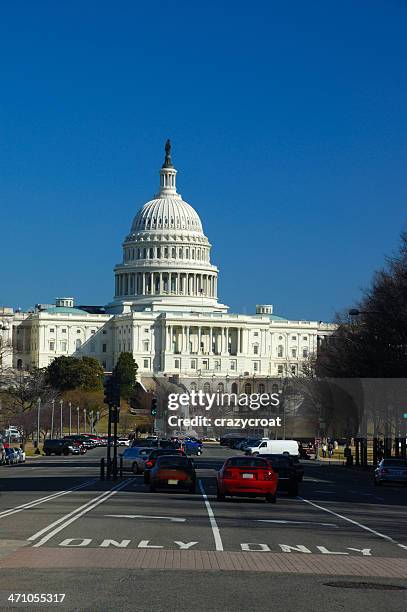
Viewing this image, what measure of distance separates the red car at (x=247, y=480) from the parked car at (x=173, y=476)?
4834mm

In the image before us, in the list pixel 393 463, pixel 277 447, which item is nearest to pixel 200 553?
pixel 393 463

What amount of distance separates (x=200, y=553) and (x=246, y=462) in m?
18.5

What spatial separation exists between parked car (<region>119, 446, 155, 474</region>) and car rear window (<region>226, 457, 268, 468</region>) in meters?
24.3

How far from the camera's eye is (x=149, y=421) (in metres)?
178

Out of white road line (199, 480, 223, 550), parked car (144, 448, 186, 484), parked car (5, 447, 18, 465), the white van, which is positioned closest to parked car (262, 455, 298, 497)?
white road line (199, 480, 223, 550)

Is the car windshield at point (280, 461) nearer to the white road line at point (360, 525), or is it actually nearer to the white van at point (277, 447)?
the white road line at point (360, 525)

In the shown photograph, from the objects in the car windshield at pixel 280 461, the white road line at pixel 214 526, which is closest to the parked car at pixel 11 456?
the car windshield at pixel 280 461

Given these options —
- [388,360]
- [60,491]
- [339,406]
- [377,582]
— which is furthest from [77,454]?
[377,582]

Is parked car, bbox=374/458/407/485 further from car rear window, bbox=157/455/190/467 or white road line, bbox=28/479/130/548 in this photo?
white road line, bbox=28/479/130/548

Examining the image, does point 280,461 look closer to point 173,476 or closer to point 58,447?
point 173,476

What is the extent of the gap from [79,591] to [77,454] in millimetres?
92660

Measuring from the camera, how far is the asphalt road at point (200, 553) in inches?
649

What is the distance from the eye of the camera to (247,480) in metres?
40.4

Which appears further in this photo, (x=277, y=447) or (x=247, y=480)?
(x=277, y=447)
